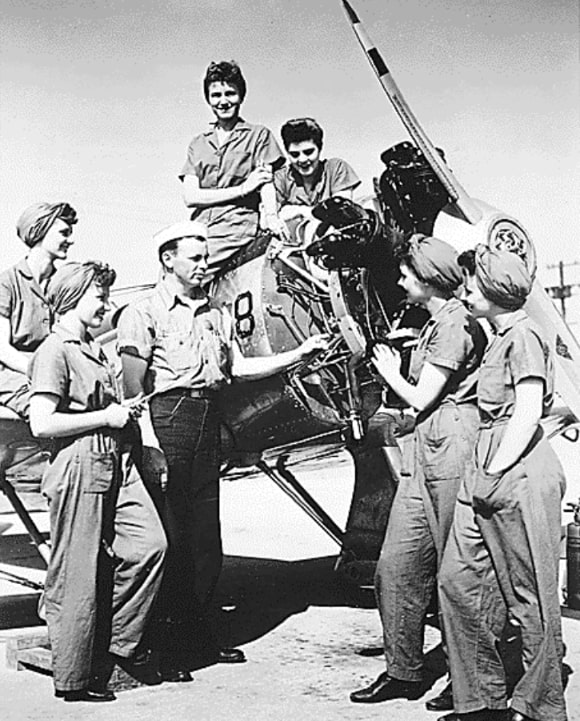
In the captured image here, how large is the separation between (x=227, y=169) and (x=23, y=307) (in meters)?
1.30

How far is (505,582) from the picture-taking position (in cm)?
372

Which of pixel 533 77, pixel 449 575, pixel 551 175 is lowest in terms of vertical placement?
pixel 449 575

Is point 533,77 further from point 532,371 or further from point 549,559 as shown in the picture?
point 549,559

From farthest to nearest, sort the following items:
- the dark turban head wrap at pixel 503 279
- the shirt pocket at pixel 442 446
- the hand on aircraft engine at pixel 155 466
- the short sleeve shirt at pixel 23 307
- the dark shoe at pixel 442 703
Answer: the short sleeve shirt at pixel 23 307, the hand on aircraft engine at pixel 155 466, the dark shoe at pixel 442 703, the shirt pocket at pixel 442 446, the dark turban head wrap at pixel 503 279

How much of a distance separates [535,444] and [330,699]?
1.50 m

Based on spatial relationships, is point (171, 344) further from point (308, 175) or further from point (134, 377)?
point (308, 175)

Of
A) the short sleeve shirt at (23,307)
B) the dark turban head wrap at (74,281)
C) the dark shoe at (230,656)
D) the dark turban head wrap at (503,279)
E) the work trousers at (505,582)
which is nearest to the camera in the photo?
the work trousers at (505,582)

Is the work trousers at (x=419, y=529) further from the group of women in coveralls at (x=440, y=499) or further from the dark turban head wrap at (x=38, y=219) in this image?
the dark turban head wrap at (x=38, y=219)

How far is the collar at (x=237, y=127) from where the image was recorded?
5.65 meters

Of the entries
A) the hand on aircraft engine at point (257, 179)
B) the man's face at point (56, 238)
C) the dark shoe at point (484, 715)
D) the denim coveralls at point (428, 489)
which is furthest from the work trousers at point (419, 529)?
the man's face at point (56, 238)

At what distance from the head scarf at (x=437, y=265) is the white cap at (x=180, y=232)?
3.46 feet

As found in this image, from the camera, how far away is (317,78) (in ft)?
19.9

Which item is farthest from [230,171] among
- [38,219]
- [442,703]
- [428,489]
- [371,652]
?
[442,703]

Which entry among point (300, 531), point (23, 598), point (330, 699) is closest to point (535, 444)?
point (330, 699)
